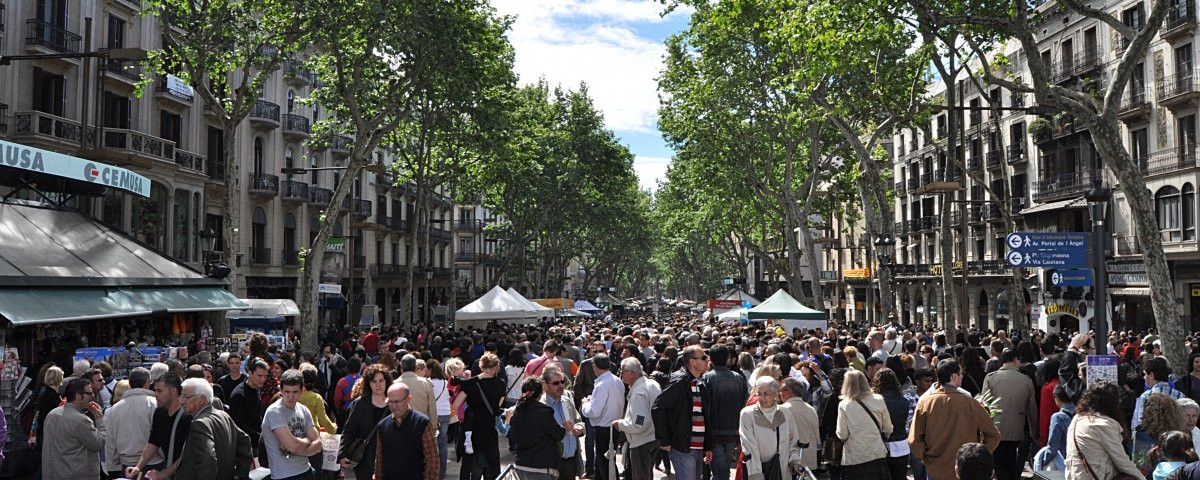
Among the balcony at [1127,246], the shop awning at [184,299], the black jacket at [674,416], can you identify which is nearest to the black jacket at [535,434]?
the black jacket at [674,416]

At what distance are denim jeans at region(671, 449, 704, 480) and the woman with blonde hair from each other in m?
1.60

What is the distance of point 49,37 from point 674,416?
23888 millimetres

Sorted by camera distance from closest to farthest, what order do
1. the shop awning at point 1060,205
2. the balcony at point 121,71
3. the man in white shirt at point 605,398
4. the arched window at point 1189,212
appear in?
the man in white shirt at point 605,398 → the balcony at point 121,71 → the arched window at point 1189,212 → the shop awning at point 1060,205

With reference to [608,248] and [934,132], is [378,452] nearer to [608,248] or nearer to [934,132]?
[934,132]

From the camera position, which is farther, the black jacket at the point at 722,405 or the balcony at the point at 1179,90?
the balcony at the point at 1179,90

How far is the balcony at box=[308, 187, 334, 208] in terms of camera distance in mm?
41344

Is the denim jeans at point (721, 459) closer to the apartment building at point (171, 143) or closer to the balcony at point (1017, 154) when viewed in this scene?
the apartment building at point (171, 143)

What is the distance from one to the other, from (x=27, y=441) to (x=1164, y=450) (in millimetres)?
11573

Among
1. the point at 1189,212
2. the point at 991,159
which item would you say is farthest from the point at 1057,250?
the point at 991,159

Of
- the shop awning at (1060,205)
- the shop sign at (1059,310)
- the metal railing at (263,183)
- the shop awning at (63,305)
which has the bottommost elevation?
the shop sign at (1059,310)

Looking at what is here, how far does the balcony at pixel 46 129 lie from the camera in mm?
24016

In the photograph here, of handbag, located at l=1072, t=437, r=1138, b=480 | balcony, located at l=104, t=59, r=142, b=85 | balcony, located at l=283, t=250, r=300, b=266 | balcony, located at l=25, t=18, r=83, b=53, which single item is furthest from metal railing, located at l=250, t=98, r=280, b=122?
handbag, located at l=1072, t=437, r=1138, b=480

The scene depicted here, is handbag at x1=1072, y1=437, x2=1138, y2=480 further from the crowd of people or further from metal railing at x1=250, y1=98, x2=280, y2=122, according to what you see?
metal railing at x1=250, y1=98, x2=280, y2=122

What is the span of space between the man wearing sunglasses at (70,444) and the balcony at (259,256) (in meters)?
30.2
